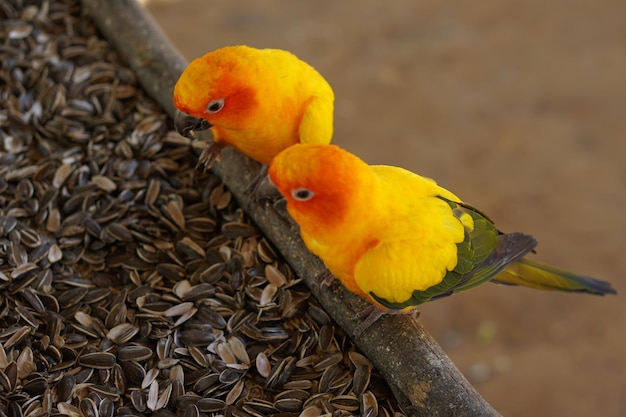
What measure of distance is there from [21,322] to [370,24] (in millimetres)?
4694

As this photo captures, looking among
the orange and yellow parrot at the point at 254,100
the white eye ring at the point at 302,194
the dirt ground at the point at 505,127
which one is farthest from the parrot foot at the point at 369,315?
the dirt ground at the point at 505,127

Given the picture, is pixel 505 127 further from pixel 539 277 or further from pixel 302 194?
pixel 302 194

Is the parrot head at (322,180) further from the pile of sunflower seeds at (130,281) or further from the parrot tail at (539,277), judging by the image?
the parrot tail at (539,277)

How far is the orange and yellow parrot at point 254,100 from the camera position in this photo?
224 cm

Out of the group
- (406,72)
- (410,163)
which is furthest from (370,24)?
(410,163)

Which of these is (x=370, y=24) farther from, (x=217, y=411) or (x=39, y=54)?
(x=217, y=411)

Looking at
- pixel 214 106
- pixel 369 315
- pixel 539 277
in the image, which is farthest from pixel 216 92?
pixel 539 277

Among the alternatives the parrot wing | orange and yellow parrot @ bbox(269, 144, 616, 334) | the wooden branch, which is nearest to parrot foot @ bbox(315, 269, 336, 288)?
the wooden branch

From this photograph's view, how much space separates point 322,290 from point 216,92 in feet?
2.67

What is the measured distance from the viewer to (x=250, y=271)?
2557 mm

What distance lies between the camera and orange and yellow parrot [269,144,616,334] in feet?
6.54

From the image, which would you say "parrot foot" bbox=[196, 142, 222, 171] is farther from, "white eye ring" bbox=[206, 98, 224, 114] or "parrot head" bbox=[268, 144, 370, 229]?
"parrot head" bbox=[268, 144, 370, 229]

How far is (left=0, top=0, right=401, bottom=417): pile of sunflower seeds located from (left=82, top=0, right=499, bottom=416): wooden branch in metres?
0.07

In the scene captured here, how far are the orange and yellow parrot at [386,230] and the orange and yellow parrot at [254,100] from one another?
391 mm
